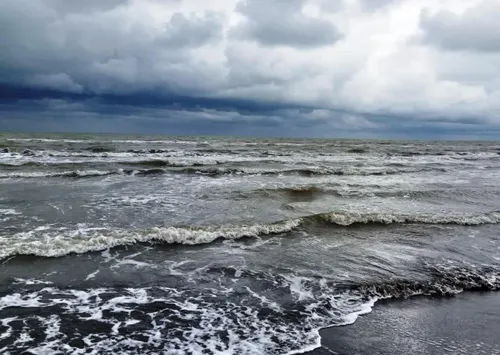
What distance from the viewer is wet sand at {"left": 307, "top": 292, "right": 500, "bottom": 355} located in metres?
5.41

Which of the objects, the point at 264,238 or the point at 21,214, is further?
the point at 21,214

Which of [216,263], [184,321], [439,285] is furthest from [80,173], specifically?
[439,285]

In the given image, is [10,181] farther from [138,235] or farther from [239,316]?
[239,316]

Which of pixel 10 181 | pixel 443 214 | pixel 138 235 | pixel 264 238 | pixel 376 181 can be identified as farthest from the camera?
pixel 376 181

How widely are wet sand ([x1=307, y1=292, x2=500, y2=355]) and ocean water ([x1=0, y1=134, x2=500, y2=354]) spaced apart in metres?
0.28

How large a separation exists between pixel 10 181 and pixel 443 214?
20.1 metres

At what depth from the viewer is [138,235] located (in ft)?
33.6

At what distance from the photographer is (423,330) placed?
599cm

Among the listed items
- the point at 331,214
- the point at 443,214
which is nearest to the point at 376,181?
the point at 443,214

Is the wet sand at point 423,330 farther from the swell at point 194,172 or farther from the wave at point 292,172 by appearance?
the wave at point 292,172

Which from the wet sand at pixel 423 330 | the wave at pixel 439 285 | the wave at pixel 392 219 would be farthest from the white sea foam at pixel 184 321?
the wave at pixel 392 219

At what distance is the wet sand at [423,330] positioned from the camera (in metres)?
5.41

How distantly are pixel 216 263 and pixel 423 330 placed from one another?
4393 mm

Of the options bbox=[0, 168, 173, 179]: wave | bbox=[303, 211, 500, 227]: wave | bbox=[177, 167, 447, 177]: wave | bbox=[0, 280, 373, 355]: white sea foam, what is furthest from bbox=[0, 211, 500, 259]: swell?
bbox=[177, 167, 447, 177]: wave
